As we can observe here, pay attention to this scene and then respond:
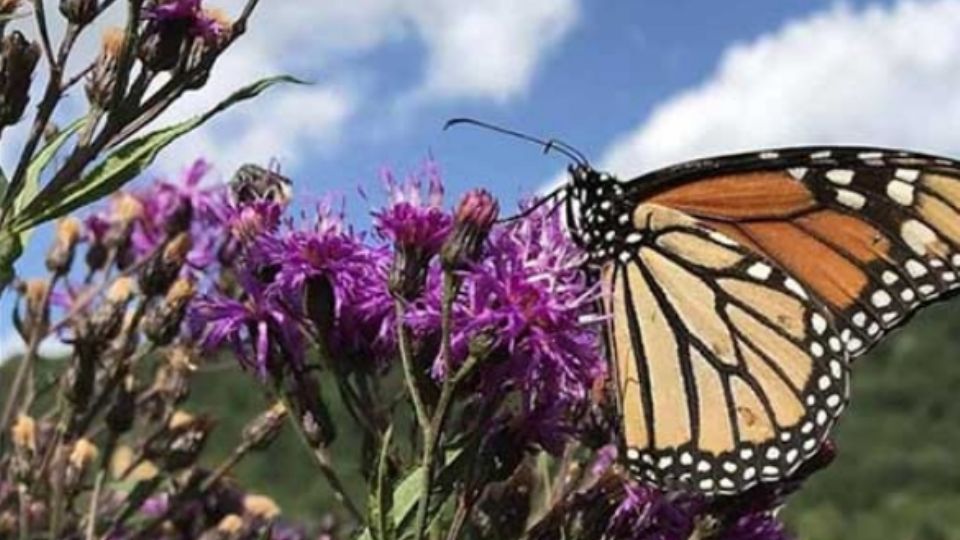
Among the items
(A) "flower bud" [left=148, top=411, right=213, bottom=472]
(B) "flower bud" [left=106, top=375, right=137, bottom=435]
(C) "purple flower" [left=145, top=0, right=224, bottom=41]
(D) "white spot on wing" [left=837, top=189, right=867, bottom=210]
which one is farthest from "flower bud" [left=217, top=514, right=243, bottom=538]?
(D) "white spot on wing" [left=837, top=189, right=867, bottom=210]

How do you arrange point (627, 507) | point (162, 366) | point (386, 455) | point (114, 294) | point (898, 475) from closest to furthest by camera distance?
point (386, 455)
point (627, 507)
point (114, 294)
point (162, 366)
point (898, 475)

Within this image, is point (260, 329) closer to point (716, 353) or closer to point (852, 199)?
point (716, 353)

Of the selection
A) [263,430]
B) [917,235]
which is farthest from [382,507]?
[263,430]

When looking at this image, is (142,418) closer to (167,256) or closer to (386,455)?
(167,256)

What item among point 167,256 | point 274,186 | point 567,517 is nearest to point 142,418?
point 167,256

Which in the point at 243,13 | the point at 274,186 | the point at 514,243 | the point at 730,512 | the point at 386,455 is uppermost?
the point at 243,13

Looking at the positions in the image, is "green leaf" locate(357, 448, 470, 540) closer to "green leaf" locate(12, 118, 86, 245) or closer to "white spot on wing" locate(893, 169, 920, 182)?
"green leaf" locate(12, 118, 86, 245)
